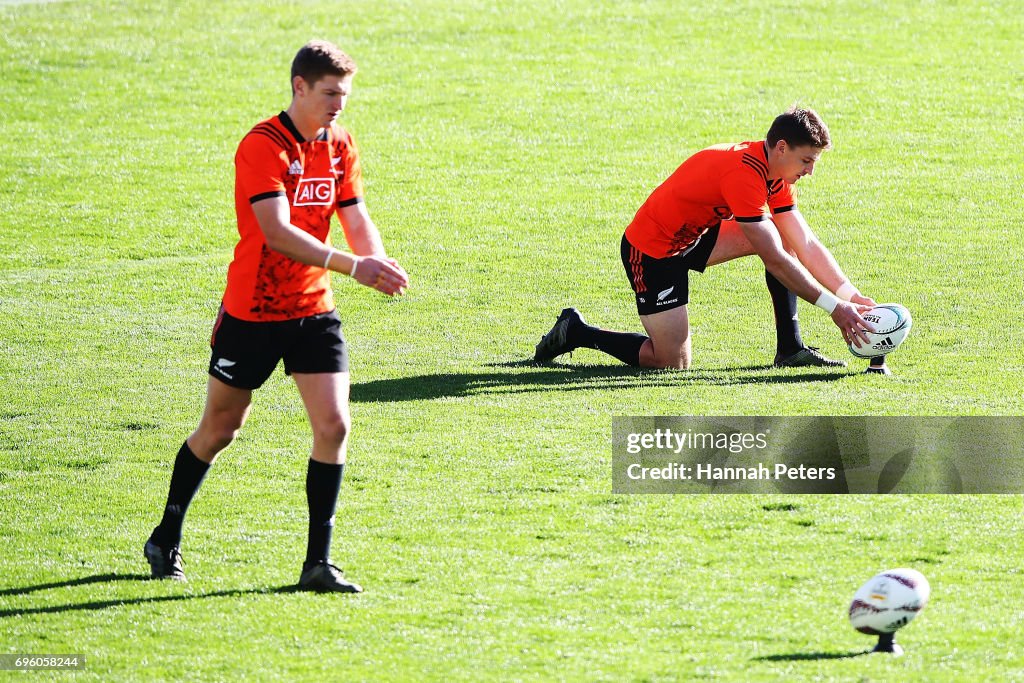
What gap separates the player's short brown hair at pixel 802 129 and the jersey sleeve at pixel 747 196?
325 mm

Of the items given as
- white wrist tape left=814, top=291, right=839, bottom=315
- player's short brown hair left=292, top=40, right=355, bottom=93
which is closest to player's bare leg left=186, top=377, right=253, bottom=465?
player's short brown hair left=292, top=40, right=355, bottom=93

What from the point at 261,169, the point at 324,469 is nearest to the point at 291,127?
the point at 261,169

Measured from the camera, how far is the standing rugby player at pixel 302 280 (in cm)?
567

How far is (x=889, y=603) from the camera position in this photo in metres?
4.99

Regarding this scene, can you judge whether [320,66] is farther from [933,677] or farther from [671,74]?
[671,74]

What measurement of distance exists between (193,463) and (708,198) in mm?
4420

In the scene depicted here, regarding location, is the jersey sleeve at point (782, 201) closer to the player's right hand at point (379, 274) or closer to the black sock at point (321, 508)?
the player's right hand at point (379, 274)

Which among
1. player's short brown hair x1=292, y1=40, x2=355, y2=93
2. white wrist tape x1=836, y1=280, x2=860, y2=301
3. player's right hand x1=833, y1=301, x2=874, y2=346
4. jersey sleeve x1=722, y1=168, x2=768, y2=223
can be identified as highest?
jersey sleeve x1=722, y1=168, x2=768, y2=223

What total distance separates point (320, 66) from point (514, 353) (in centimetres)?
508
